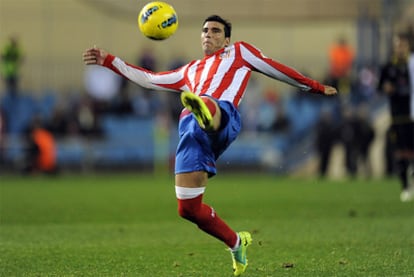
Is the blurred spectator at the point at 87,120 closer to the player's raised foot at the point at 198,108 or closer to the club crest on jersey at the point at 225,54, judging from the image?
the club crest on jersey at the point at 225,54

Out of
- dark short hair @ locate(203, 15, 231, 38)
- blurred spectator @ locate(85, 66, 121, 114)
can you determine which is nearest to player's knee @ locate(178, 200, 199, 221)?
dark short hair @ locate(203, 15, 231, 38)

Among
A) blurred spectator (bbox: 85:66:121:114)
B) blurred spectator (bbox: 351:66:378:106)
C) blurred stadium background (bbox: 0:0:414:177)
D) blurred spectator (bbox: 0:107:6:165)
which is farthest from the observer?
blurred spectator (bbox: 85:66:121:114)

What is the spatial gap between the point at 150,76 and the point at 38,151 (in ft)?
57.2

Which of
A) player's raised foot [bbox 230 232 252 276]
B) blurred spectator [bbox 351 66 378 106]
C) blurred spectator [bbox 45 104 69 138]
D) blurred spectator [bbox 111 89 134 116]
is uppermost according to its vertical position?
blurred spectator [bbox 351 66 378 106]

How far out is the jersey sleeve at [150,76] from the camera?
796 centimetres

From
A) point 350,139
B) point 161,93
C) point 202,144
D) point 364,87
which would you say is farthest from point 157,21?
point 161,93

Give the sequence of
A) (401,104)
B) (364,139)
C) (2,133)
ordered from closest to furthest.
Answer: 1. (401,104)
2. (364,139)
3. (2,133)

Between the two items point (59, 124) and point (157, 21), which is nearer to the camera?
point (157, 21)

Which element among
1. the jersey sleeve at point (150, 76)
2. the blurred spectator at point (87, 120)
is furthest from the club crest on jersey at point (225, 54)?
the blurred spectator at point (87, 120)

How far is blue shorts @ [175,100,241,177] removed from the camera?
7.24 m

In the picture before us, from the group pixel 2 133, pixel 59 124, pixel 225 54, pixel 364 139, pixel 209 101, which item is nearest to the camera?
pixel 209 101

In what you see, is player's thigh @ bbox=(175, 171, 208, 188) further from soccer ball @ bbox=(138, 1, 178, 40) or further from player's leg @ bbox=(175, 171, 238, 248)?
soccer ball @ bbox=(138, 1, 178, 40)

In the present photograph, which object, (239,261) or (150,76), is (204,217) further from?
(150,76)

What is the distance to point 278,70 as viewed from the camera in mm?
7762
